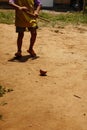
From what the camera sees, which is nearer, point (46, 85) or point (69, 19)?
point (46, 85)

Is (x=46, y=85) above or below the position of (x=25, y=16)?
below

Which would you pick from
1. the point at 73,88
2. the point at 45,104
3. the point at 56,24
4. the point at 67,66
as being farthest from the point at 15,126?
the point at 56,24

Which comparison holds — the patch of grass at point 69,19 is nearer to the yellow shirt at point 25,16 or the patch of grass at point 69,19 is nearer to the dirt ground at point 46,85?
the dirt ground at point 46,85

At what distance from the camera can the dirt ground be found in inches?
214

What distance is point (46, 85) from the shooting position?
22.3 feet

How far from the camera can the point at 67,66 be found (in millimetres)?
7910

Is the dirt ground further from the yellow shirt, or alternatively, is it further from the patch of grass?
the patch of grass

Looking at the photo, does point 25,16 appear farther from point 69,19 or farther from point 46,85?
point 69,19

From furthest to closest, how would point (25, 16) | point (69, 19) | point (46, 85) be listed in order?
point (69, 19)
point (25, 16)
point (46, 85)

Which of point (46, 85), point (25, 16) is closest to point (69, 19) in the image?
point (25, 16)

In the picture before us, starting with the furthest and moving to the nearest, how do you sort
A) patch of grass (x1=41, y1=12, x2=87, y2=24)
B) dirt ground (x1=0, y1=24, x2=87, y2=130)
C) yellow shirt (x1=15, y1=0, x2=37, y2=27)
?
patch of grass (x1=41, y1=12, x2=87, y2=24) → yellow shirt (x1=15, y1=0, x2=37, y2=27) → dirt ground (x1=0, y1=24, x2=87, y2=130)

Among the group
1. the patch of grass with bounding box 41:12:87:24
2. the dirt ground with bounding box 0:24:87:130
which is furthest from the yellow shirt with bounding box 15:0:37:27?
the patch of grass with bounding box 41:12:87:24

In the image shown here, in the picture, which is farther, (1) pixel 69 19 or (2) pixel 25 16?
(1) pixel 69 19

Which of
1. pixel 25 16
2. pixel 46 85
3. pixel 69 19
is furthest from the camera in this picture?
pixel 69 19
